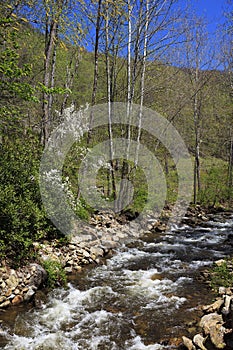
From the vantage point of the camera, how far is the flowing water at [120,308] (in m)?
4.41

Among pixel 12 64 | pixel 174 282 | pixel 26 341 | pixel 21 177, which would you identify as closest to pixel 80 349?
pixel 26 341

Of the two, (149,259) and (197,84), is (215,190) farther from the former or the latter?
(149,259)

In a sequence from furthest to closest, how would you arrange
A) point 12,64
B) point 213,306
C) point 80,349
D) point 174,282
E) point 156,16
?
1. point 156,16
2. point 174,282
3. point 12,64
4. point 213,306
5. point 80,349

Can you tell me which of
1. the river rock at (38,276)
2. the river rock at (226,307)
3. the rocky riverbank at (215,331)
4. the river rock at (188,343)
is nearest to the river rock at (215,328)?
the rocky riverbank at (215,331)

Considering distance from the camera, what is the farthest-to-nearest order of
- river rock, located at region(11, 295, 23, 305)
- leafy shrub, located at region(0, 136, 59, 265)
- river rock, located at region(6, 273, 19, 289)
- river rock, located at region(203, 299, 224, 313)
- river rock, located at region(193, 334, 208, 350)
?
leafy shrub, located at region(0, 136, 59, 265) < river rock, located at region(6, 273, 19, 289) < river rock, located at region(11, 295, 23, 305) < river rock, located at region(203, 299, 224, 313) < river rock, located at region(193, 334, 208, 350)

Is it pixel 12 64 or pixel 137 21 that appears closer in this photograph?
pixel 12 64

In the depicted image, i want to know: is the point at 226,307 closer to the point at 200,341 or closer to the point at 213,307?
the point at 213,307

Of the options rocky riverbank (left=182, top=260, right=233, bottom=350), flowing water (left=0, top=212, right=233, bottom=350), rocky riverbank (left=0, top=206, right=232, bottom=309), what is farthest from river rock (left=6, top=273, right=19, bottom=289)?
rocky riverbank (left=182, top=260, right=233, bottom=350)

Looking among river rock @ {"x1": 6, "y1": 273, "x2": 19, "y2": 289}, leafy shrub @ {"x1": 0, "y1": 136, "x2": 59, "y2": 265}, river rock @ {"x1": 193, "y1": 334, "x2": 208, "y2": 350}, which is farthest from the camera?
leafy shrub @ {"x1": 0, "y1": 136, "x2": 59, "y2": 265}

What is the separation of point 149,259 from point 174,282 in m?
1.64

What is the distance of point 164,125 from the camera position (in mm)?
17047

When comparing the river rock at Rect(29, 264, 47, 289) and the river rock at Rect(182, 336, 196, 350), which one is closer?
the river rock at Rect(182, 336, 196, 350)

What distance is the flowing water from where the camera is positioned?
174 inches

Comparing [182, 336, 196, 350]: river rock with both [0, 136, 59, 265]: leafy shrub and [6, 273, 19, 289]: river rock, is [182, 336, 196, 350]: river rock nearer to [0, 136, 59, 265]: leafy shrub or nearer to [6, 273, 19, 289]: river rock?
[6, 273, 19, 289]: river rock
